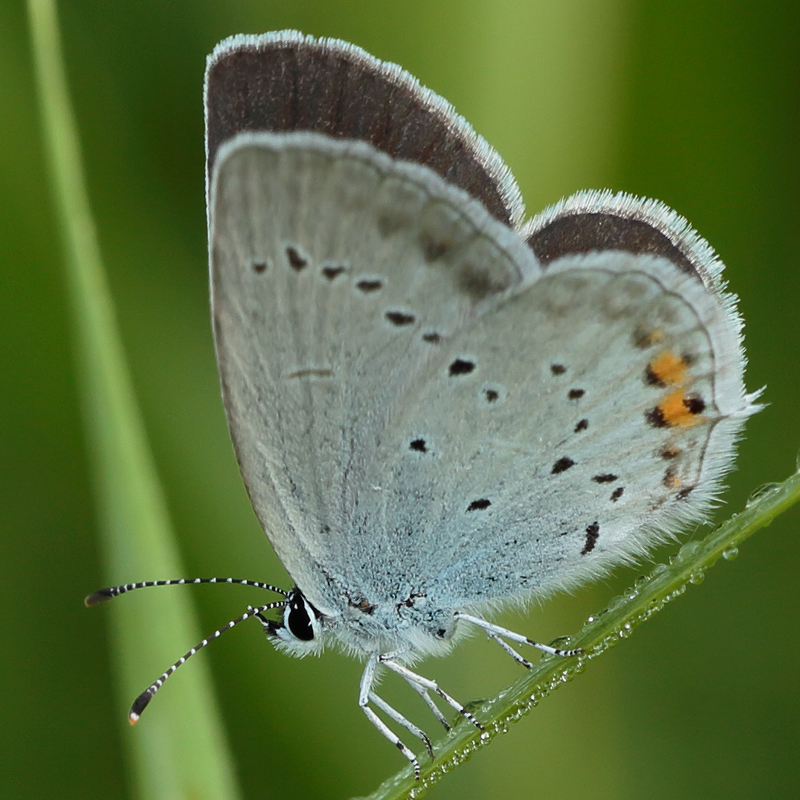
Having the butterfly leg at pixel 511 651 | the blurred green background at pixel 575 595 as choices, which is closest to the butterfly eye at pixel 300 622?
the blurred green background at pixel 575 595

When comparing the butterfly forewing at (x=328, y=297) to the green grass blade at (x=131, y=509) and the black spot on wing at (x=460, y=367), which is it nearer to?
the black spot on wing at (x=460, y=367)

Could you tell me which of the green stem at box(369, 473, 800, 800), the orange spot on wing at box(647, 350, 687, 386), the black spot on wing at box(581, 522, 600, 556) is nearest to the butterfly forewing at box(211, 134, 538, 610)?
the orange spot on wing at box(647, 350, 687, 386)

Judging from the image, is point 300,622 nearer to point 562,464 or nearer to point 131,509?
point 131,509

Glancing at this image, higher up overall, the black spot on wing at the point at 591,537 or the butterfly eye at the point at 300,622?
the butterfly eye at the point at 300,622

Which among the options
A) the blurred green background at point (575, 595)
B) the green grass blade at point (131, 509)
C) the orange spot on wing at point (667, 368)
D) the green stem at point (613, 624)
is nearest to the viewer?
the green stem at point (613, 624)

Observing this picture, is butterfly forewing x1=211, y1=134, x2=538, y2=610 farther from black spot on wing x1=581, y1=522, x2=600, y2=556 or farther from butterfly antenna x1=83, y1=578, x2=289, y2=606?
black spot on wing x1=581, y1=522, x2=600, y2=556
